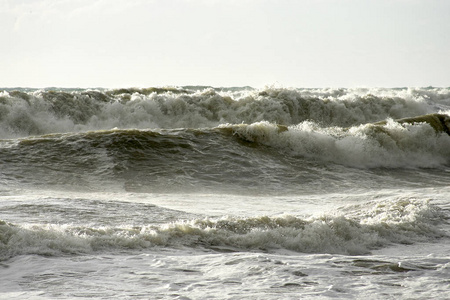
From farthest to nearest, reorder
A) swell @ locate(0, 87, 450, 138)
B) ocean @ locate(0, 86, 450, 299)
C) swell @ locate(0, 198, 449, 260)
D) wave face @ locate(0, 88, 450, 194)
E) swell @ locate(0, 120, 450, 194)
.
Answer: swell @ locate(0, 87, 450, 138), wave face @ locate(0, 88, 450, 194), swell @ locate(0, 120, 450, 194), swell @ locate(0, 198, 449, 260), ocean @ locate(0, 86, 450, 299)

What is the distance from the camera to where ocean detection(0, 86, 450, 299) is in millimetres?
4105

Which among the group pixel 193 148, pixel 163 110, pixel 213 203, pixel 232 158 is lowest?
pixel 213 203

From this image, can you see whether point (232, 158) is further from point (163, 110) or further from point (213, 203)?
point (163, 110)

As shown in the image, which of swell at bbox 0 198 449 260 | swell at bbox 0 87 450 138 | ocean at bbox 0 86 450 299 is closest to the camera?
ocean at bbox 0 86 450 299

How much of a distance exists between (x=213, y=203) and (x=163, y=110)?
11.7 meters

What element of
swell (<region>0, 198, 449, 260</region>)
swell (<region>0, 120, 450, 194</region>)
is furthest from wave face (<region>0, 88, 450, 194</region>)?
swell (<region>0, 198, 449, 260</region>)

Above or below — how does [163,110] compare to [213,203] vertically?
above

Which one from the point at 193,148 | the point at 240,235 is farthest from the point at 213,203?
the point at 193,148

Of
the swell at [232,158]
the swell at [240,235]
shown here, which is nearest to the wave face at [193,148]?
the swell at [232,158]

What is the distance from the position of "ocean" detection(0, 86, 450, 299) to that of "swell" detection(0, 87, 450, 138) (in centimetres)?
6

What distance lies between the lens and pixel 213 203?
27.0 feet

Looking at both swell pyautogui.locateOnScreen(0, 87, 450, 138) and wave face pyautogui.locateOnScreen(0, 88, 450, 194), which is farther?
swell pyautogui.locateOnScreen(0, 87, 450, 138)

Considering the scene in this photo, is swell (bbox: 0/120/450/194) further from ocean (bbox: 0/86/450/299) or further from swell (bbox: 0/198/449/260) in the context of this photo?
swell (bbox: 0/198/449/260)

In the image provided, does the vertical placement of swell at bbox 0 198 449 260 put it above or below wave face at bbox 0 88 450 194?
below
